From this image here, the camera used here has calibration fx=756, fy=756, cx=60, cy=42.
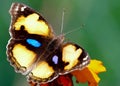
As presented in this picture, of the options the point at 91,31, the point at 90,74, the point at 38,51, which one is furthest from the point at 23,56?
the point at 91,31

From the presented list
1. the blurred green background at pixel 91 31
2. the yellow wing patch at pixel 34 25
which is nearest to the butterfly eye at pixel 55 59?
the yellow wing patch at pixel 34 25

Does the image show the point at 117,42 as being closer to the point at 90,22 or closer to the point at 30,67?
the point at 90,22

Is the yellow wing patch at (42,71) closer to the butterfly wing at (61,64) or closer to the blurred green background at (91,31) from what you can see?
the butterfly wing at (61,64)

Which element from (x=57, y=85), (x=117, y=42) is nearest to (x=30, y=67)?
(x=57, y=85)

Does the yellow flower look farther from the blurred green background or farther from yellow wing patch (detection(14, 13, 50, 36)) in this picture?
the blurred green background

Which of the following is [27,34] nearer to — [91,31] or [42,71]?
[42,71]

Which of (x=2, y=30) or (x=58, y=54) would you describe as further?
(x=2, y=30)

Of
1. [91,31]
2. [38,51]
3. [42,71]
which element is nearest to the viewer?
[42,71]
